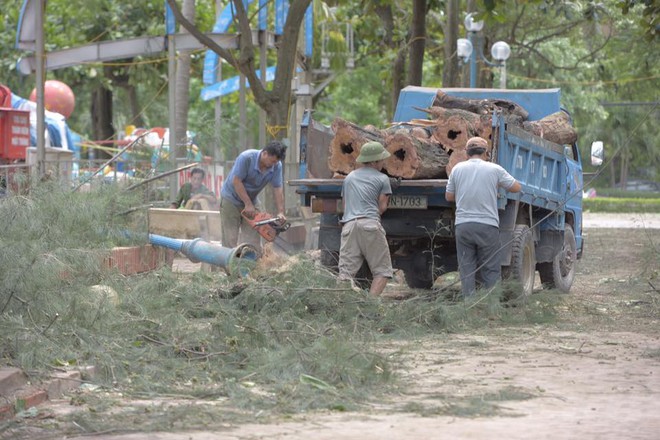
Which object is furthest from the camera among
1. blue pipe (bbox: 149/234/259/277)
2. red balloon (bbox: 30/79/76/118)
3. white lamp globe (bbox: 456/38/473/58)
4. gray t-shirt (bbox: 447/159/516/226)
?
red balloon (bbox: 30/79/76/118)

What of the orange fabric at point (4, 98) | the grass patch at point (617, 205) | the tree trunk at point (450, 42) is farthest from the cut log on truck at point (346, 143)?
the grass patch at point (617, 205)

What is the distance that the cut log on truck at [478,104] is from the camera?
44.0ft

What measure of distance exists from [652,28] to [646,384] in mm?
10169

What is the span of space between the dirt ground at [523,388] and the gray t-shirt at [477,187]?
3.89ft

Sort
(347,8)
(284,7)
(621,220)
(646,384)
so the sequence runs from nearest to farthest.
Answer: (646,384) → (284,7) → (347,8) → (621,220)

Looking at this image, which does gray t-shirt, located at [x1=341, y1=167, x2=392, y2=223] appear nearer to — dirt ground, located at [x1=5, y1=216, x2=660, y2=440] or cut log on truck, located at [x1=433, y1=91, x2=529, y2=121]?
dirt ground, located at [x1=5, y1=216, x2=660, y2=440]

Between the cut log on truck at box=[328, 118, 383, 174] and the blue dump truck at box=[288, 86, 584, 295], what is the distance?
0.18 m

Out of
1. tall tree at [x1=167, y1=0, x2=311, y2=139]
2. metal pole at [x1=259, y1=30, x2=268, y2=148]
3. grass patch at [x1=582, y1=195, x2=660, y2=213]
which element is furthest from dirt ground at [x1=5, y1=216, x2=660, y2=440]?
grass patch at [x1=582, y1=195, x2=660, y2=213]

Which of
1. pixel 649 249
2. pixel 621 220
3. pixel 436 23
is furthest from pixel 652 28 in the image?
pixel 621 220

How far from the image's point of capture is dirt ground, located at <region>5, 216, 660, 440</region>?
250 inches

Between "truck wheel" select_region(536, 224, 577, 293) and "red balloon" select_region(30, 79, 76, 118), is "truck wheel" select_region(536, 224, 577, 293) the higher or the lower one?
the lower one

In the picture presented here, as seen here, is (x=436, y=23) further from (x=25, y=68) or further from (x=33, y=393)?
(x=33, y=393)

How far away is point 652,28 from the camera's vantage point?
17.1 metres

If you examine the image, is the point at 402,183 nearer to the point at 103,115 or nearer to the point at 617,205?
the point at 103,115
